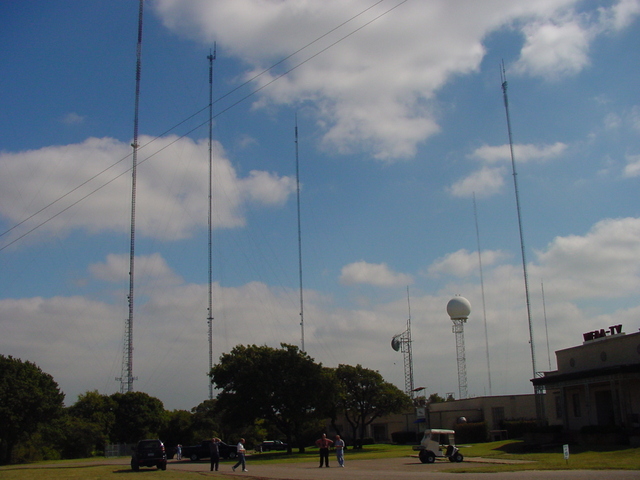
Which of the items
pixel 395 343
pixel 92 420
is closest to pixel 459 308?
pixel 395 343

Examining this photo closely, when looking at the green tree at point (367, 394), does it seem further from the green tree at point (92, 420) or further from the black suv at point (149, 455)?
the black suv at point (149, 455)

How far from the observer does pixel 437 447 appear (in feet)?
107

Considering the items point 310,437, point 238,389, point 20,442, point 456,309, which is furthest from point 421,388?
point 20,442

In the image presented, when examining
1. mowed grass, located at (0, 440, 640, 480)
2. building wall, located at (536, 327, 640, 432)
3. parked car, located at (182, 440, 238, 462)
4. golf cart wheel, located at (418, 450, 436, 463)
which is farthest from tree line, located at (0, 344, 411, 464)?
golf cart wheel, located at (418, 450, 436, 463)

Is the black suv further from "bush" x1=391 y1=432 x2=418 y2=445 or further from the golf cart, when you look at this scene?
"bush" x1=391 y1=432 x2=418 y2=445

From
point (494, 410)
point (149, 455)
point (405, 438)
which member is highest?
point (149, 455)

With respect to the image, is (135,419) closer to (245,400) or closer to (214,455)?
(245,400)

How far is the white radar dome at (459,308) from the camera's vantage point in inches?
2790

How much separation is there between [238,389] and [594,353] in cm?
2832

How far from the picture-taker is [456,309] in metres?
71.0

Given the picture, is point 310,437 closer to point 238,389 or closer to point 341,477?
point 238,389

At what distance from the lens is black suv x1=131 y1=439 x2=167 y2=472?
1196 inches

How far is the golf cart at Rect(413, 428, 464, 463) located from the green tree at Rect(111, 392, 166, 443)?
2088 inches

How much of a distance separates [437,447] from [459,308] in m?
39.7
